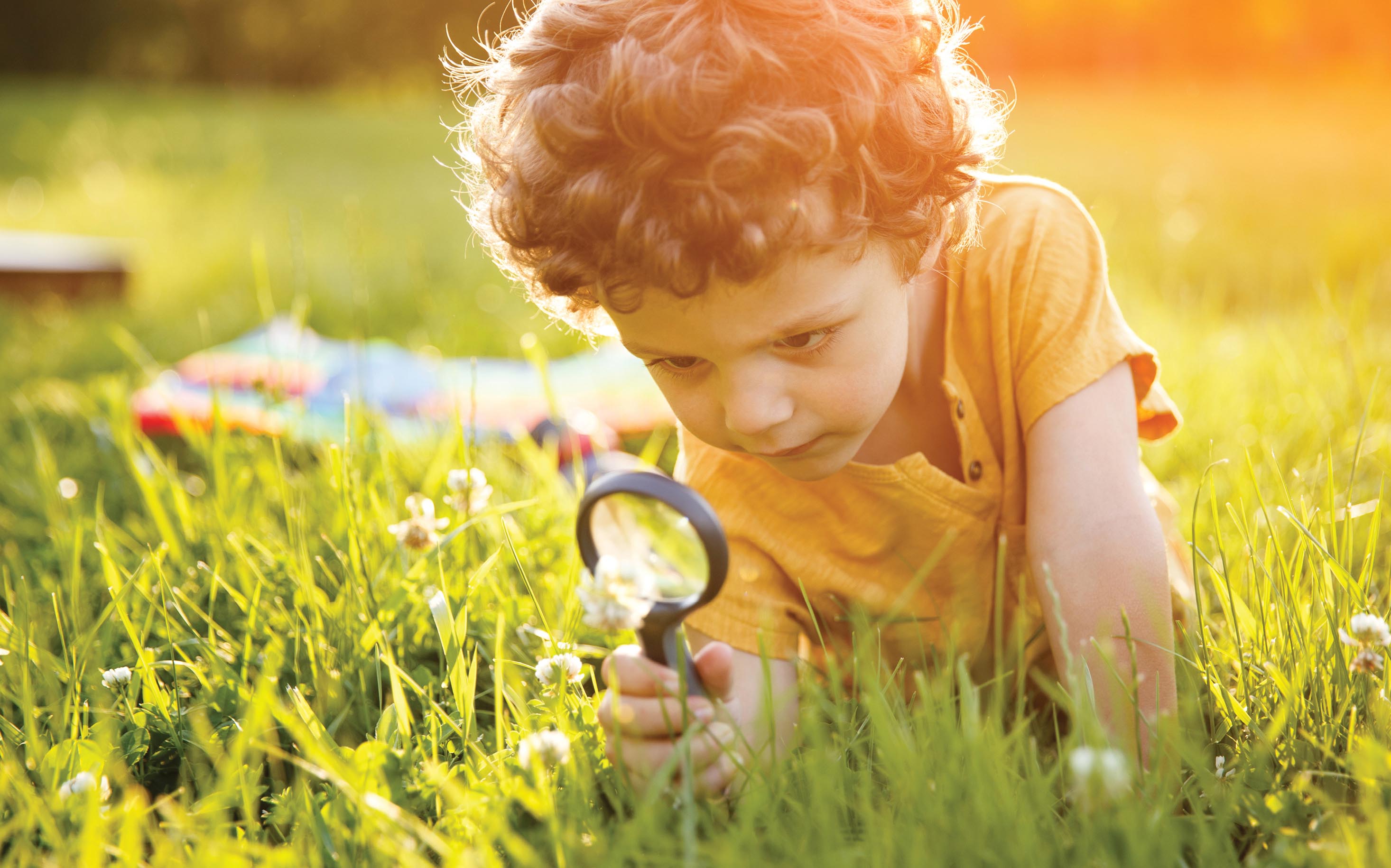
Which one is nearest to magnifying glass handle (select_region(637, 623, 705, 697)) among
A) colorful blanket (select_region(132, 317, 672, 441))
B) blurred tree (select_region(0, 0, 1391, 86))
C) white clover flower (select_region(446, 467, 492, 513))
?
white clover flower (select_region(446, 467, 492, 513))

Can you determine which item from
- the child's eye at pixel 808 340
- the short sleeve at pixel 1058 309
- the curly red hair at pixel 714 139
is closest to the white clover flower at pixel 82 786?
the curly red hair at pixel 714 139

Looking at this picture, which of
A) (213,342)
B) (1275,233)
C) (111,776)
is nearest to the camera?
(111,776)

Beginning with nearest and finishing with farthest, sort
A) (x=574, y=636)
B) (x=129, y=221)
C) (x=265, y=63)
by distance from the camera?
(x=574, y=636)
(x=129, y=221)
(x=265, y=63)

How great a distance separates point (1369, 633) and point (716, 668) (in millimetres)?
739

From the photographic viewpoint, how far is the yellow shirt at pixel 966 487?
1632 mm

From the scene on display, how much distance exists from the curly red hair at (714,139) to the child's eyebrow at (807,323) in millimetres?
75

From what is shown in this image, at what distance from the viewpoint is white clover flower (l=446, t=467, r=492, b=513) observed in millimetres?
1655

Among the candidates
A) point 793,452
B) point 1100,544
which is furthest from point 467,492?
point 1100,544

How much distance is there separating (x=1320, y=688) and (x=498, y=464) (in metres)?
1.61

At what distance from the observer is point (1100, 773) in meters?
0.97

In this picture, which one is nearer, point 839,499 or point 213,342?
point 839,499

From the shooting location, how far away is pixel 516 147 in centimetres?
142

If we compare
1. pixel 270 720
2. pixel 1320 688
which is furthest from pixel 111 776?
pixel 1320 688

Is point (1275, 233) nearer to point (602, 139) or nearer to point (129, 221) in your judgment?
point (602, 139)
